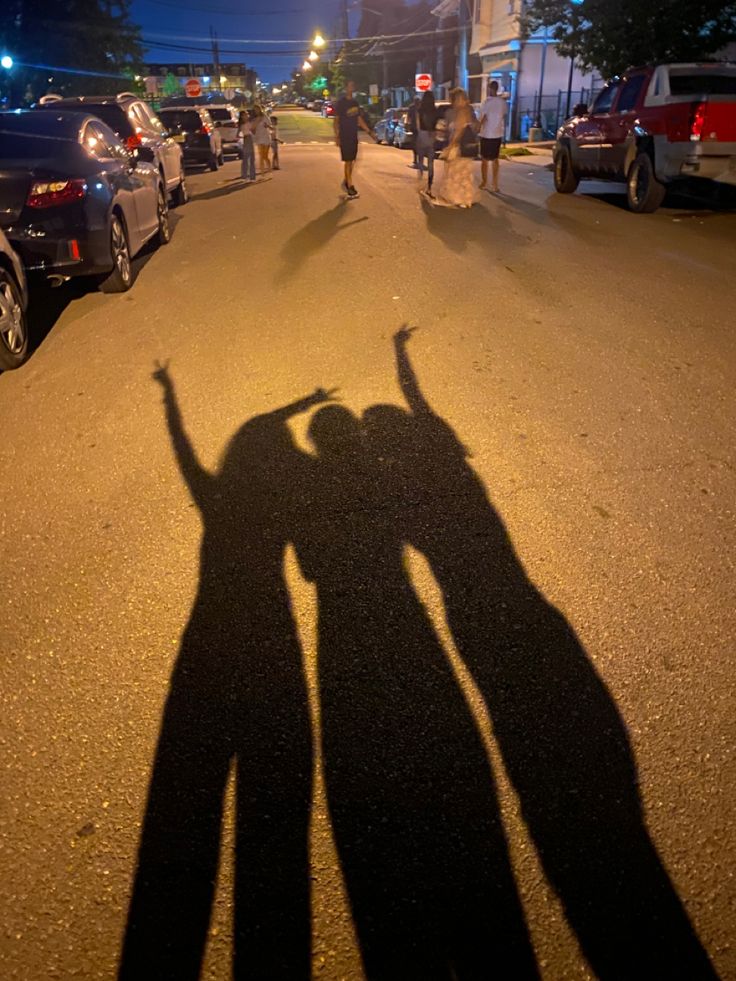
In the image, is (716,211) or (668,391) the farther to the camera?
(716,211)

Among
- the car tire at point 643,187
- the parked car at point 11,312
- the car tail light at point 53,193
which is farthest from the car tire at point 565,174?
the parked car at point 11,312

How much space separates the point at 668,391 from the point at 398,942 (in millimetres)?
4199

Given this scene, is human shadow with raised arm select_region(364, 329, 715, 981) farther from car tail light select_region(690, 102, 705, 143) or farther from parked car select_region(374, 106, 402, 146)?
parked car select_region(374, 106, 402, 146)

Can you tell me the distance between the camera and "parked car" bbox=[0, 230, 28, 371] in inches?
225

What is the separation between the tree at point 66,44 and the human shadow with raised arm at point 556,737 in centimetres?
3093

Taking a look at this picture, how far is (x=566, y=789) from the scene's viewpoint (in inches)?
89.1

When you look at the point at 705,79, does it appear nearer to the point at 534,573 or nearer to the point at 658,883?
the point at 534,573

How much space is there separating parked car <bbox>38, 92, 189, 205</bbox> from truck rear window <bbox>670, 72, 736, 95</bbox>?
879 cm

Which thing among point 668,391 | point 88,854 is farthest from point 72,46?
point 88,854

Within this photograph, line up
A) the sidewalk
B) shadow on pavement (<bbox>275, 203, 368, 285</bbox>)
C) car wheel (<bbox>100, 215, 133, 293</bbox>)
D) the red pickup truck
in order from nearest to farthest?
car wheel (<bbox>100, 215, 133, 293</bbox>)
shadow on pavement (<bbox>275, 203, 368, 285</bbox>)
the red pickup truck
the sidewalk

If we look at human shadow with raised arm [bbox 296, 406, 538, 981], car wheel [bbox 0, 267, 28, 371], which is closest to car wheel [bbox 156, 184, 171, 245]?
car wheel [bbox 0, 267, 28, 371]

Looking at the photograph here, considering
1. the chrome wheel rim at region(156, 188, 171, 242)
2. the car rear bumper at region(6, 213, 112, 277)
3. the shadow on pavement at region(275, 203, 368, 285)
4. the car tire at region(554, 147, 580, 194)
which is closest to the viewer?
the car rear bumper at region(6, 213, 112, 277)

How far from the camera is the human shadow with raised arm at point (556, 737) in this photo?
190 centimetres

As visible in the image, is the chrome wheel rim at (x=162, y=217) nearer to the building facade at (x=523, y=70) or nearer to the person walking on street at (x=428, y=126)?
the person walking on street at (x=428, y=126)
